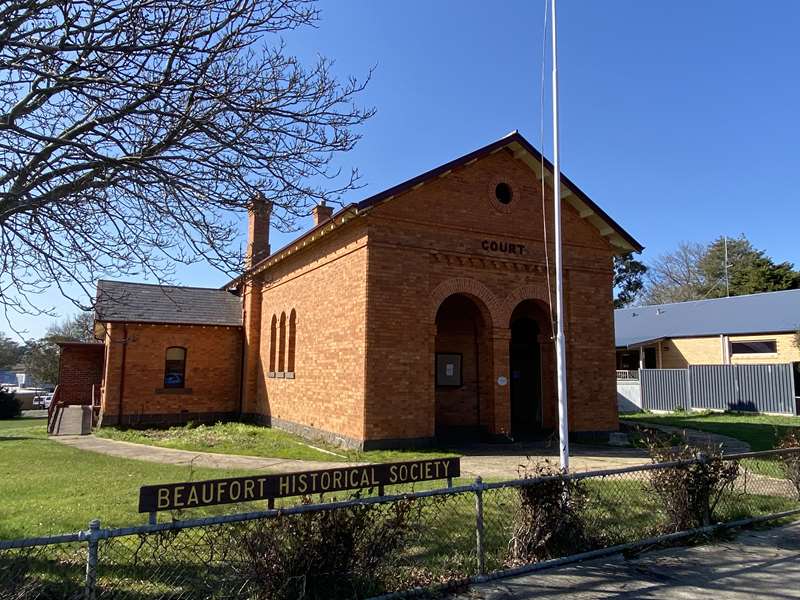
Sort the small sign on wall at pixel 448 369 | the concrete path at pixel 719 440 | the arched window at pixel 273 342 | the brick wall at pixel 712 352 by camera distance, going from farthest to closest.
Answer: the brick wall at pixel 712 352 < the arched window at pixel 273 342 < the small sign on wall at pixel 448 369 < the concrete path at pixel 719 440

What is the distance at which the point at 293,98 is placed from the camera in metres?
6.03

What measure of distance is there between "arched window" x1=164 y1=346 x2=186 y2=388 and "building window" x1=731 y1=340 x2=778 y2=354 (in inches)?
1066

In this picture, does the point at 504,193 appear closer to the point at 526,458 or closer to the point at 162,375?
the point at 526,458

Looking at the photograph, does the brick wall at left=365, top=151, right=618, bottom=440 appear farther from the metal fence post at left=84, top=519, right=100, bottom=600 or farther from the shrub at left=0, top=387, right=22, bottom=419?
the shrub at left=0, top=387, right=22, bottom=419

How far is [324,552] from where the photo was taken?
14.6ft

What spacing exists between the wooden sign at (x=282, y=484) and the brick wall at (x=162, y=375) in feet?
51.9

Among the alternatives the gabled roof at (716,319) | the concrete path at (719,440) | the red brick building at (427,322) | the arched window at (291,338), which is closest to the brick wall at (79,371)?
the red brick building at (427,322)

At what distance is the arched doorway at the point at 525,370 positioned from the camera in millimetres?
17125

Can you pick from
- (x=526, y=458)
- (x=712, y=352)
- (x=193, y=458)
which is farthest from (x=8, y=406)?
(x=712, y=352)

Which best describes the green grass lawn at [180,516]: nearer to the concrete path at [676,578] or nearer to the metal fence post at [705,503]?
the concrete path at [676,578]

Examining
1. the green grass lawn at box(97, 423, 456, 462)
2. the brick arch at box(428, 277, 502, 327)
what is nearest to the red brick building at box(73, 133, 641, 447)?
the brick arch at box(428, 277, 502, 327)

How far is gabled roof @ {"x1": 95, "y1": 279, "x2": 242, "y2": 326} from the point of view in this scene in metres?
20.0

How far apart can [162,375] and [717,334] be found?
89.2 ft

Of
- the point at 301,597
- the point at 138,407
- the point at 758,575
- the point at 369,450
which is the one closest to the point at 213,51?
the point at 301,597
